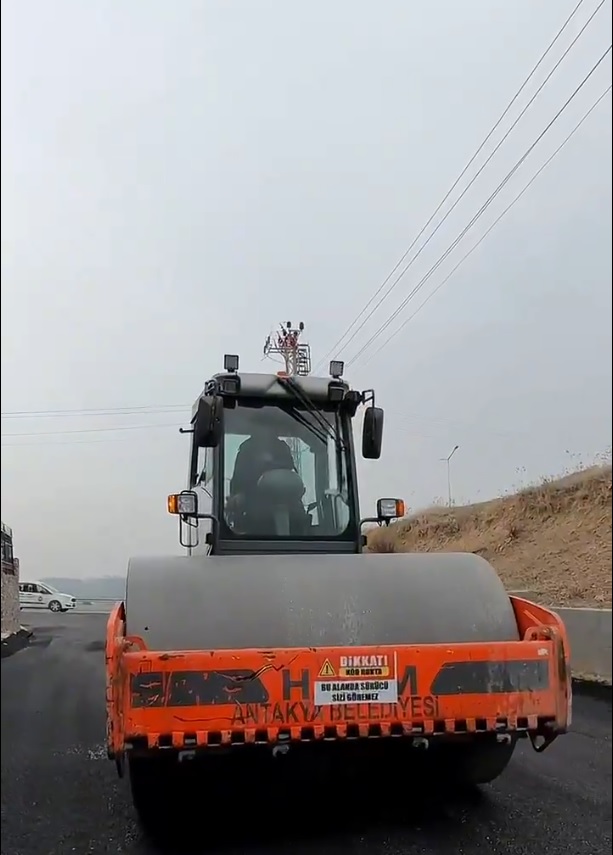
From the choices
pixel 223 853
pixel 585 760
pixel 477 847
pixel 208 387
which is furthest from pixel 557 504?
pixel 223 853

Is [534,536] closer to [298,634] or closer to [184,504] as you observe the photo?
[298,634]

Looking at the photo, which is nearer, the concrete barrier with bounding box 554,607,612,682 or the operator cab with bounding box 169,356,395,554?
the concrete barrier with bounding box 554,607,612,682

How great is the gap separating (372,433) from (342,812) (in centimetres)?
151

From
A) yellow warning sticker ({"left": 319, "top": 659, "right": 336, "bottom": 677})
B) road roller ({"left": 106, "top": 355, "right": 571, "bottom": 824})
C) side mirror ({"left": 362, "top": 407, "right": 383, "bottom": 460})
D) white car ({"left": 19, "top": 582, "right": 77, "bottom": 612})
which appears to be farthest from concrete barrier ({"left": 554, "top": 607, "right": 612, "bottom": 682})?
white car ({"left": 19, "top": 582, "right": 77, "bottom": 612})

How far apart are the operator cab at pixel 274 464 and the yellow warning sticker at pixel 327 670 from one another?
72cm

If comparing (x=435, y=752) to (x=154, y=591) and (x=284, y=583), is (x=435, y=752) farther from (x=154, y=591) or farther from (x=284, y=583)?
(x=154, y=591)

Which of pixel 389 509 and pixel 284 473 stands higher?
pixel 284 473

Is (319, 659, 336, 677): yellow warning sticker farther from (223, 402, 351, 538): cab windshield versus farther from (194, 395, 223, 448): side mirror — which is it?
(194, 395, 223, 448): side mirror

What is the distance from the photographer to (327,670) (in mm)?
3143

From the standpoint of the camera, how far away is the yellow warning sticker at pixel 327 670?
3135mm

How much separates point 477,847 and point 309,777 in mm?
702

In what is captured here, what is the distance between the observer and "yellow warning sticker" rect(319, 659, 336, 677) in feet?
10.3

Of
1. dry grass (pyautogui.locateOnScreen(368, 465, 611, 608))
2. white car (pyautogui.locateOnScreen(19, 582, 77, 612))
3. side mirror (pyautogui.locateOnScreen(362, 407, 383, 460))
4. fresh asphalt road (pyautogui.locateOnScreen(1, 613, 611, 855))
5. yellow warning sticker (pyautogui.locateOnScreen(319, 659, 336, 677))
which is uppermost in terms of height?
side mirror (pyautogui.locateOnScreen(362, 407, 383, 460))

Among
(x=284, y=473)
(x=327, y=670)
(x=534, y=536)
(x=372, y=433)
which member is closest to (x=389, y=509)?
(x=372, y=433)
